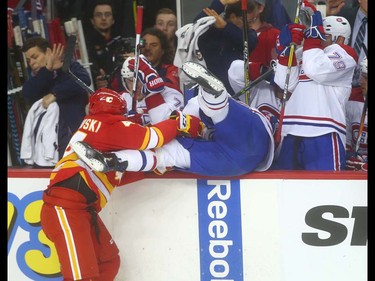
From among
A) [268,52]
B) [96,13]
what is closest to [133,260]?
[268,52]

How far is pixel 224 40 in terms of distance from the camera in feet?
12.0

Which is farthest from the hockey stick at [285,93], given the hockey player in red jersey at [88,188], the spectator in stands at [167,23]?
the spectator in stands at [167,23]

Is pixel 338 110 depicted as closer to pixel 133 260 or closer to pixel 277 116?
pixel 277 116

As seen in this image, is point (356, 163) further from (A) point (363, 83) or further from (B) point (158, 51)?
(B) point (158, 51)

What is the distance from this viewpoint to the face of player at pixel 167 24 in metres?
4.10

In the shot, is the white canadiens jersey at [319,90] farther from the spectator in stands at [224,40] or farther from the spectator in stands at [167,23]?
the spectator in stands at [167,23]

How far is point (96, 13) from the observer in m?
4.35

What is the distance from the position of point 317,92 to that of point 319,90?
0.01 m

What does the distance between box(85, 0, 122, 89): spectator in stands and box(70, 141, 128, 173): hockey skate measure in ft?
4.98

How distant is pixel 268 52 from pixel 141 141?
3.47 ft

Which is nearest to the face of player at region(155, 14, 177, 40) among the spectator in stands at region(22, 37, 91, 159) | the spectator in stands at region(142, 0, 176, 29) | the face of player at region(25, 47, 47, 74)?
the spectator in stands at region(142, 0, 176, 29)

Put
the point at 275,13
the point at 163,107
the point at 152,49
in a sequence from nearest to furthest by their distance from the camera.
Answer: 1. the point at 163,107
2. the point at 152,49
3. the point at 275,13

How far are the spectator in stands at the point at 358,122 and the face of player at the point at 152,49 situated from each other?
3.20ft

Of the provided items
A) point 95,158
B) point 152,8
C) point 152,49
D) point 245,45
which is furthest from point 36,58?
point 95,158
